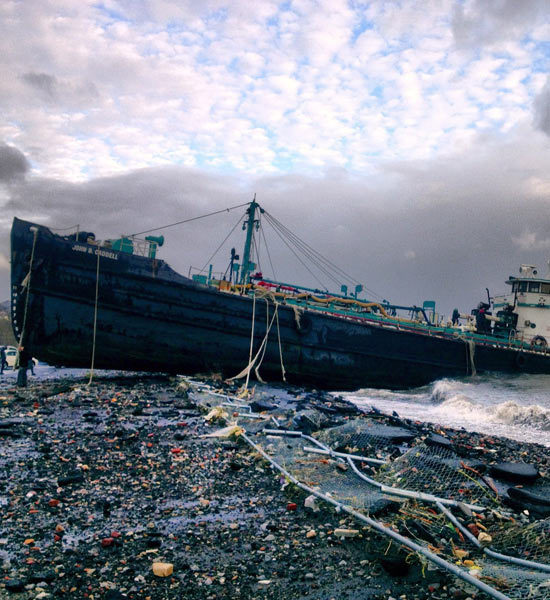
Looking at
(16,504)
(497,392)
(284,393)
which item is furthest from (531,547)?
(497,392)

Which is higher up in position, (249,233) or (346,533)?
(249,233)

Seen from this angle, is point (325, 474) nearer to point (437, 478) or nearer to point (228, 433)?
point (437, 478)

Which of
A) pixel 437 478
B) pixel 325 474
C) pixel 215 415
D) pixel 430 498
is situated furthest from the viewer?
pixel 215 415

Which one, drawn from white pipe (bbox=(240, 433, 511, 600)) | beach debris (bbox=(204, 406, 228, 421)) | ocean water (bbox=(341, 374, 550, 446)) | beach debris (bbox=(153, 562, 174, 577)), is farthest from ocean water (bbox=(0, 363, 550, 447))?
beach debris (bbox=(153, 562, 174, 577))

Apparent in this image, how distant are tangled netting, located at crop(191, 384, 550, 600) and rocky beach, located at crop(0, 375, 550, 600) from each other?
11cm

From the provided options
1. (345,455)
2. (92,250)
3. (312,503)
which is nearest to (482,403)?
(345,455)

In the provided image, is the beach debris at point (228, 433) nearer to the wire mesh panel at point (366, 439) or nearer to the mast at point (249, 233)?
the wire mesh panel at point (366, 439)

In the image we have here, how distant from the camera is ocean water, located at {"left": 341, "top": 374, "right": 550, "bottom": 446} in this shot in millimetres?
12781

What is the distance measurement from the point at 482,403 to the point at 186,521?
14496 millimetres

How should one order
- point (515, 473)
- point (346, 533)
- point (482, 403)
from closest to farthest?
point (346, 533) → point (515, 473) → point (482, 403)

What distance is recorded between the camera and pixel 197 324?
14375 millimetres

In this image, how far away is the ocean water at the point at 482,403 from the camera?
503 inches

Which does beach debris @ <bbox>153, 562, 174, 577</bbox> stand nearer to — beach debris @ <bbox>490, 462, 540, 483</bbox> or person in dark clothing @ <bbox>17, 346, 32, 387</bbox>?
beach debris @ <bbox>490, 462, 540, 483</bbox>

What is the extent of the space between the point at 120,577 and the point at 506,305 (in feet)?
83.2
